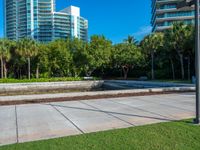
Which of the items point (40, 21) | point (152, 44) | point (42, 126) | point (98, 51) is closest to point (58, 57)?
point (98, 51)

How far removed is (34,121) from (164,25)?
2680 inches

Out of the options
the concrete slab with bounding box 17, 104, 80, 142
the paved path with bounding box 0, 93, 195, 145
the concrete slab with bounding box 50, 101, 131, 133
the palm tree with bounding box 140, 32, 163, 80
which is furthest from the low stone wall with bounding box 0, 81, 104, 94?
the concrete slab with bounding box 50, 101, 131, 133

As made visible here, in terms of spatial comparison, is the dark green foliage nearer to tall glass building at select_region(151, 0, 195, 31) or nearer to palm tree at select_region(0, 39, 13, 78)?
palm tree at select_region(0, 39, 13, 78)

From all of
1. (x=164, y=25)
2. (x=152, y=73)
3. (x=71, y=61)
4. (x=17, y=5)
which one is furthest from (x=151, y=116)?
(x=17, y=5)

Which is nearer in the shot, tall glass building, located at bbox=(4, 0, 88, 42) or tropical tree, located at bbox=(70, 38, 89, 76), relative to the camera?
tropical tree, located at bbox=(70, 38, 89, 76)

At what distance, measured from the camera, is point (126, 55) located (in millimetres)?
41750

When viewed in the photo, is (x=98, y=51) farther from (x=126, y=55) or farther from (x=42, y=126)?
(x=42, y=126)

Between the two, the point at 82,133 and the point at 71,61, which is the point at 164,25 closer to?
the point at 71,61

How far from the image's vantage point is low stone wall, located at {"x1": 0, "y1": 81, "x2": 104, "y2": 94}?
26.2 meters

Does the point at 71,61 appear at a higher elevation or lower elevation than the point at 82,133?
higher

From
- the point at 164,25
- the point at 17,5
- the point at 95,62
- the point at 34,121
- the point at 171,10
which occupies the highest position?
the point at 17,5

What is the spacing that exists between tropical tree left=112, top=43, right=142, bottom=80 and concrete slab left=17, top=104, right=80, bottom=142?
33.9 m

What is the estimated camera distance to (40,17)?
95.4 meters

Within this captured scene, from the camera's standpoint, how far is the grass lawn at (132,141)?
4645mm
